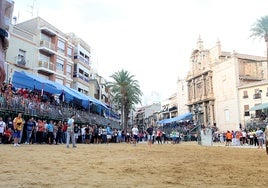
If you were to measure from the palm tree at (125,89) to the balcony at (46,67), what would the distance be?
1207 cm

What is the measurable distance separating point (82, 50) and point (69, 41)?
20.2 feet

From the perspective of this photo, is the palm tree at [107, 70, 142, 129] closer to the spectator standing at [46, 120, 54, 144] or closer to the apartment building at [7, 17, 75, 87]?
the apartment building at [7, 17, 75, 87]

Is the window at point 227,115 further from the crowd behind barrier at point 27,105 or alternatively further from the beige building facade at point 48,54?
the crowd behind barrier at point 27,105

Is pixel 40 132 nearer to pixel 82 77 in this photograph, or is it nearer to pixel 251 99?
pixel 82 77

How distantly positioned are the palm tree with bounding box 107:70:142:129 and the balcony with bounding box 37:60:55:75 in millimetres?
12068

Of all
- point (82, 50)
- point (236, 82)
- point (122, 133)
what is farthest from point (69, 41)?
point (236, 82)

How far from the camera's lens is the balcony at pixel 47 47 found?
42575mm

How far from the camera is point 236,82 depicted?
185 feet

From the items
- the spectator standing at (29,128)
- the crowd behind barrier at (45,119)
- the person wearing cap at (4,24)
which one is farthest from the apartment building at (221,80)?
the person wearing cap at (4,24)

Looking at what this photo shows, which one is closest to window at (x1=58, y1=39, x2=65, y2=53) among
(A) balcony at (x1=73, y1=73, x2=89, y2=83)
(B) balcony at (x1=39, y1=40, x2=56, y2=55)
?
(B) balcony at (x1=39, y1=40, x2=56, y2=55)

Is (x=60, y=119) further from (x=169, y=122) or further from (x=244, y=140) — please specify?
(x=169, y=122)

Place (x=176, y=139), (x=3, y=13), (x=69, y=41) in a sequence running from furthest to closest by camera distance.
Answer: (x=69, y=41) → (x=176, y=139) → (x=3, y=13)

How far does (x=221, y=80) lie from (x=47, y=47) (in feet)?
112

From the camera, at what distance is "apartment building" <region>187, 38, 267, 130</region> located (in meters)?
56.6
